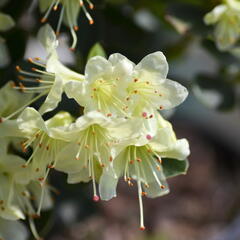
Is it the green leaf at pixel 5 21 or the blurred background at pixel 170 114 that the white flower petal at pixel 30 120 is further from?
the green leaf at pixel 5 21

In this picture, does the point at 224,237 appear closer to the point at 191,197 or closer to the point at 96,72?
the point at 191,197

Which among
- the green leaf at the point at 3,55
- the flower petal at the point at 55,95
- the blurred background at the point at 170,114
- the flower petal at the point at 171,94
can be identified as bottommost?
the blurred background at the point at 170,114

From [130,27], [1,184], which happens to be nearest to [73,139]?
[1,184]

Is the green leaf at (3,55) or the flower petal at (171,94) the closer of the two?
the flower petal at (171,94)

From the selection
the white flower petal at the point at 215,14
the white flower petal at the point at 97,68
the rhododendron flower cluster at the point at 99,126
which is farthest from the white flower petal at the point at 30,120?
the white flower petal at the point at 215,14

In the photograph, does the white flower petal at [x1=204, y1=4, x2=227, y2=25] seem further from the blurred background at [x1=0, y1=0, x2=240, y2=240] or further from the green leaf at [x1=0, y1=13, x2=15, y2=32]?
the green leaf at [x1=0, y1=13, x2=15, y2=32]

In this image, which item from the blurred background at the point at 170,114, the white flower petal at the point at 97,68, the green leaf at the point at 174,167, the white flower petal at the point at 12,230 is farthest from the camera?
the blurred background at the point at 170,114

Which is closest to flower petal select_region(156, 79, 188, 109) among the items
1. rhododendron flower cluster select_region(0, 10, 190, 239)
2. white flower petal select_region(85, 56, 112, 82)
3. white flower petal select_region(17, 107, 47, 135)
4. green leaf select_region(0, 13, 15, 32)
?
rhododendron flower cluster select_region(0, 10, 190, 239)
